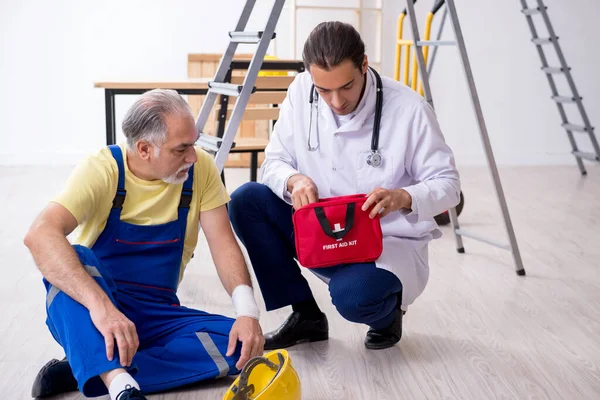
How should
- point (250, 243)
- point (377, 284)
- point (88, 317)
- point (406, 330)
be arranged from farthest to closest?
point (406, 330), point (250, 243), point (377, 284), point (88, 317)

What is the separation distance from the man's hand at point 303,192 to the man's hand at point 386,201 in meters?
0.16

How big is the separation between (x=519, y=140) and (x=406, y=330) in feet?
14.1

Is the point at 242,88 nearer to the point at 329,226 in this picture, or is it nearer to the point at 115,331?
the point at 329,226

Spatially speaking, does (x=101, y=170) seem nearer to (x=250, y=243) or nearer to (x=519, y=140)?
(x=250, y=243)

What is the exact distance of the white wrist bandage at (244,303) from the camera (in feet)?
6.50

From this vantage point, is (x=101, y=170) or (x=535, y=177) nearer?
(x=101, y=170)

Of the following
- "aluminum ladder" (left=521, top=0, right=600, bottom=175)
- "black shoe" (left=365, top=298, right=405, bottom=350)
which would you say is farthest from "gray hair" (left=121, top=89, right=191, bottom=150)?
"aluminum ladder" (left=521, top=0, right=600, bottom=175)

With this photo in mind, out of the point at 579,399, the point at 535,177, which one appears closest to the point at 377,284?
the point at 579,399

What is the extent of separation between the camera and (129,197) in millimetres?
2104

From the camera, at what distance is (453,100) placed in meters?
6.41

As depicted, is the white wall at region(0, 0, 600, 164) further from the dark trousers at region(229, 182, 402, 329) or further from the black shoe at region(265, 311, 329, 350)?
the black shoe at region(265, 311, 329, 350)

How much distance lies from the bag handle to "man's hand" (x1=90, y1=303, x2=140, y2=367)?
0.64 metres

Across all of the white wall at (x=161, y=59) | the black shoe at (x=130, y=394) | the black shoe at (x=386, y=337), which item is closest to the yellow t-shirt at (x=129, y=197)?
the black shoe at (x=130, y=394)

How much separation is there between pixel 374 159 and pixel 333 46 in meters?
0.41
